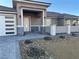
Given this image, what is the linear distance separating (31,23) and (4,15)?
540 cm

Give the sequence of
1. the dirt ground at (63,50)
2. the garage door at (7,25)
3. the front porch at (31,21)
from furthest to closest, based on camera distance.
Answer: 1. the front porch at (31,21)
2. the garage door at (7,25)
3. the dirt ground at (63,50)

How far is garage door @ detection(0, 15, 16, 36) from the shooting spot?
50.0ft

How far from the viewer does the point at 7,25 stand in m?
15.6

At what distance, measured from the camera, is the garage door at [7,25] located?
600 inches

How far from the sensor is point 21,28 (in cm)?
1559

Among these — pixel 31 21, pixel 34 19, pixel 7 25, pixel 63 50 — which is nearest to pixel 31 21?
pixel 31 21

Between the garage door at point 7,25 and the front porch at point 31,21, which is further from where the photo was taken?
the front porch at point 31,21

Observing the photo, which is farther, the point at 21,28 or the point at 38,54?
the point at 21,28

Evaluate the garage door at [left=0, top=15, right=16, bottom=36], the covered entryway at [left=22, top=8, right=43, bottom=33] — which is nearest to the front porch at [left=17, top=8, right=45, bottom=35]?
the covered entryway at [left=22, top=8, right=43, bottom=33]

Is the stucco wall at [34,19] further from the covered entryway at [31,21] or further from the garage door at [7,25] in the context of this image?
the garage door at [7,25]

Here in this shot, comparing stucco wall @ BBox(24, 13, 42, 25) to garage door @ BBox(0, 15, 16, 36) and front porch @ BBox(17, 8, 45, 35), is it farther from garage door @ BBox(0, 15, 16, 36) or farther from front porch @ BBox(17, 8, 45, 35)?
garage door @ BBox(0, 15, 16, 36)

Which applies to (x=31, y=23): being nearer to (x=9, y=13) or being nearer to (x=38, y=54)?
(x=9, y=13)

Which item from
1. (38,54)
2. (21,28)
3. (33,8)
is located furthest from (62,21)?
(38,54)

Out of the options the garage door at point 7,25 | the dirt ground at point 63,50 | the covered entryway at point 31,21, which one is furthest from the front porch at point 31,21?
the dirt ground at point 63,50
